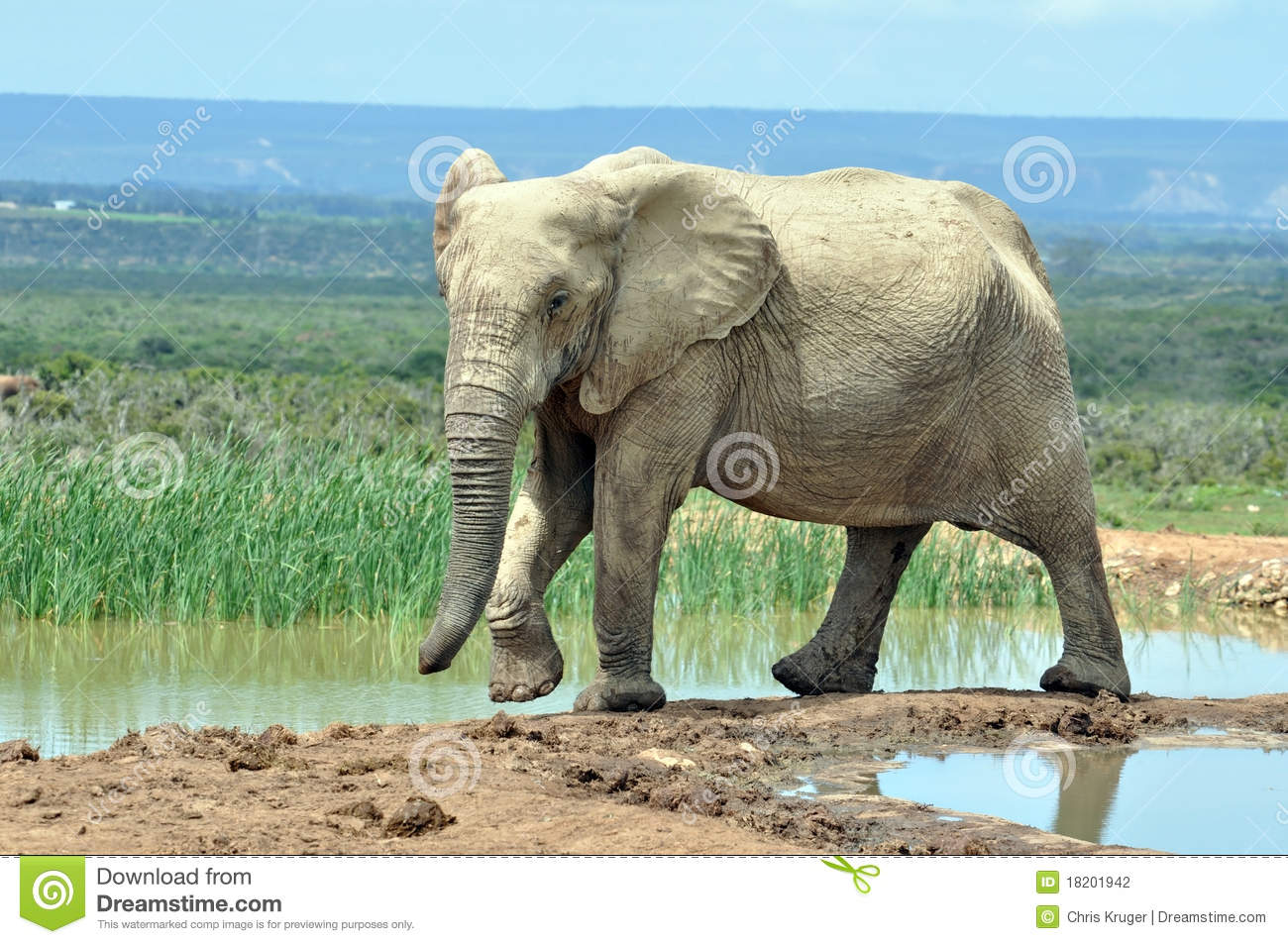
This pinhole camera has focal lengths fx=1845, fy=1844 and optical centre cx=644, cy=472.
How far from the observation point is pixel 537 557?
7707mm

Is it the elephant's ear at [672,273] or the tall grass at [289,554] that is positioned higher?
the elephant's ear at [672,273]

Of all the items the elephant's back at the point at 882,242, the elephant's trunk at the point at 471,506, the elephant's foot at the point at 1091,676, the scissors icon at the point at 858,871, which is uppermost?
the elephant's back at the point at 882,242

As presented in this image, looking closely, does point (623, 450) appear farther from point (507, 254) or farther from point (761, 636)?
point (761, 636)

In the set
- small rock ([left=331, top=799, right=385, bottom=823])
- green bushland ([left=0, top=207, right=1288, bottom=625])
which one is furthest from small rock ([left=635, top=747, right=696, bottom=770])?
green bushland ([left=0, top=207, right=1288, bottom=625])

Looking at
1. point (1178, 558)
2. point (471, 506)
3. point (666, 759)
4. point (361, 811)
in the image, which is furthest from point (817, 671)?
point (1178, 558)

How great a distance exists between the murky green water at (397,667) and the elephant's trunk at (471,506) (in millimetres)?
1394

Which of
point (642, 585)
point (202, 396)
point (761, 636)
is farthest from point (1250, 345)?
point (642, 585)

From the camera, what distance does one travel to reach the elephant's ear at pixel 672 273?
7219 mm

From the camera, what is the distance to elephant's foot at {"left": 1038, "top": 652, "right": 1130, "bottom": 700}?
27.5 feet

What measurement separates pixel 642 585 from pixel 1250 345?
139ft

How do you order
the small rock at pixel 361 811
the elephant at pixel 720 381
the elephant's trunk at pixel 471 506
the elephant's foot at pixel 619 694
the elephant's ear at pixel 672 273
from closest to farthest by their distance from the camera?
the small rock at pixel 361 811 → the elephant's trunk at pixel 471 506 → the elephant at pixel 720 381 → the elephant's ear at pixel 672 273 → the elephant's foot at pixel 619 694

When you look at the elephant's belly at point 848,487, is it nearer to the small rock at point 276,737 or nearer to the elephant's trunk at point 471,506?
the elephant's trunk at point 471,506

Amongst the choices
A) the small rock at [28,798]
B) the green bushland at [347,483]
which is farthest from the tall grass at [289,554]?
the small rock at [28,798]

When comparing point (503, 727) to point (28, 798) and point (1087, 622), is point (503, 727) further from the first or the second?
point (1087, 622)
